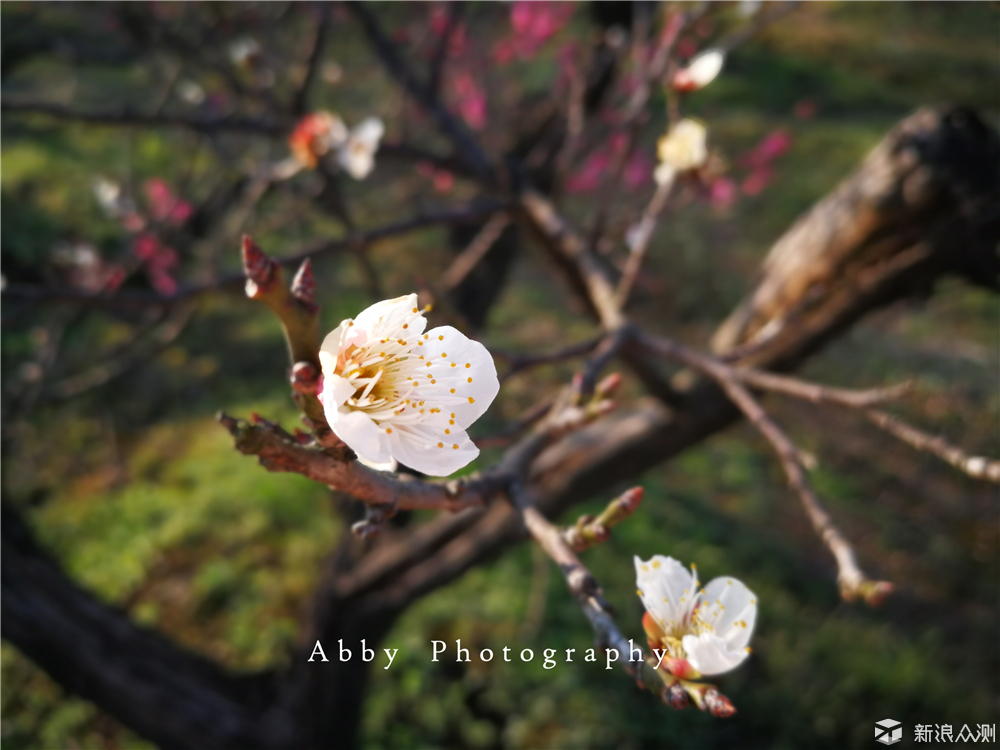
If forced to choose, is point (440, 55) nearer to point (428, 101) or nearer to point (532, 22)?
point (428, 101)

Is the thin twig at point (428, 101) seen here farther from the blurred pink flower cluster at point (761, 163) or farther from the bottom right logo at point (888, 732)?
the blurred pink flower cluster at point (761, 163)

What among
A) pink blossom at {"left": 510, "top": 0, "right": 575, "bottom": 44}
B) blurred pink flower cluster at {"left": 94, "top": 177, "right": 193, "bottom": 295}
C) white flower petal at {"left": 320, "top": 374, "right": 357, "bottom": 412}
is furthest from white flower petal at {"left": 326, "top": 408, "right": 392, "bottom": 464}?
pink blossom at {"left": 510, "top": 0, "right": 575, "bottom": 44}

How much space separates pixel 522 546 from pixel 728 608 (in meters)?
2.31

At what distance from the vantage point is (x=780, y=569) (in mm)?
3158

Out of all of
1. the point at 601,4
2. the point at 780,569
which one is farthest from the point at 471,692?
the point at 601,4

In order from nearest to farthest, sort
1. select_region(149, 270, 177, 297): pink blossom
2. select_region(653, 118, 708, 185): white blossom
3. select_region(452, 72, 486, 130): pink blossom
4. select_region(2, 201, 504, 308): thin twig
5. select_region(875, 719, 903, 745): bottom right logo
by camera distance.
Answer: select_region(2, 201, 504, 308): thin twig < select_region(653, 118, 708, 185): white blossom < select_region(875, 719, 903, 745): bottom right logo < select_region(149, 270, 177, 297): pink blossom < select_region(452, 72, 486, 130): pink blossom

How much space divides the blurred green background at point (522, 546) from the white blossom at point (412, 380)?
1.11 metres

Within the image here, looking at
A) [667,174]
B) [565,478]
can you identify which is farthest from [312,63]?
[565,478]

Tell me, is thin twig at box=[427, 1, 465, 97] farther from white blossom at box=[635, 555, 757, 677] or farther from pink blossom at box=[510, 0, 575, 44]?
pink blossom at box=[510, 0, 575, 44]

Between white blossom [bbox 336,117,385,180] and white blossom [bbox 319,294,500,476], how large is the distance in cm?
165

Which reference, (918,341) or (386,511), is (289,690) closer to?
(386,511)

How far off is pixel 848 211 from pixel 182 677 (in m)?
1.91

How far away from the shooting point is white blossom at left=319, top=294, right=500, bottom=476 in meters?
0.67

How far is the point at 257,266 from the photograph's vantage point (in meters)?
0.59
